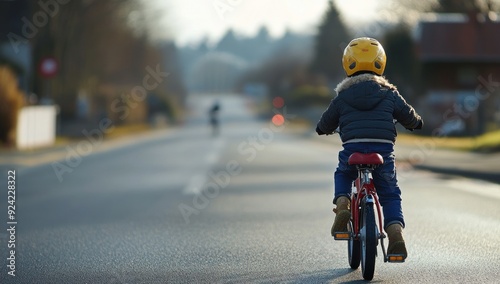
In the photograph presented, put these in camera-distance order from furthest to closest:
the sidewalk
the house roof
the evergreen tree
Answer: the evergreen tree, the house roof, the sidewalk

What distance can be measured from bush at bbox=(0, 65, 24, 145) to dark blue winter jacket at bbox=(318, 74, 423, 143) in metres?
22.5

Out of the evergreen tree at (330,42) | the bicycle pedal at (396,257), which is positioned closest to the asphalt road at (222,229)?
Answer: the bicycle pedal at (396,257)

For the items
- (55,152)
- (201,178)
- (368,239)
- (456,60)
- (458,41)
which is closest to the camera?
(368,239)

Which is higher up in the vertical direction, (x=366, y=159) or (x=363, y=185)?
(x=366, y=159)

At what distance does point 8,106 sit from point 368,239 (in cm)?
2330

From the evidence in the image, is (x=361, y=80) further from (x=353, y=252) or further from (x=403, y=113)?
(x=353, y=252)

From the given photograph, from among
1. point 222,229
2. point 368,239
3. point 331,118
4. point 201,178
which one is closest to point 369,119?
point 331,118

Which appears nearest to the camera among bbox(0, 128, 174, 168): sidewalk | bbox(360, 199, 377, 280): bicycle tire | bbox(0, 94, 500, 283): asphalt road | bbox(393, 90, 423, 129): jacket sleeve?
bbox(360, 199, 377, 280): bicycle tire

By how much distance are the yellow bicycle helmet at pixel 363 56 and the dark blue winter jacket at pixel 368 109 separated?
0.27 ft

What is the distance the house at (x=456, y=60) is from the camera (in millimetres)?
60031

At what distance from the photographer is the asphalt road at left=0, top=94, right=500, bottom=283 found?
757 cm

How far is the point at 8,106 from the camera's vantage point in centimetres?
2866

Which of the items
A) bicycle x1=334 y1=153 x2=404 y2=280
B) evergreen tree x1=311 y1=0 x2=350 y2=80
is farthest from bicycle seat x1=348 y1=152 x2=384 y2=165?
evergreen tree x1=311 y1=0 x2=350 y2=80

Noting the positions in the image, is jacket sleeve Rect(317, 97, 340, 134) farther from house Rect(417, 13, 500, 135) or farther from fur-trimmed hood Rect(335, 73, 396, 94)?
house Rect(417, 13, 500, 135)
